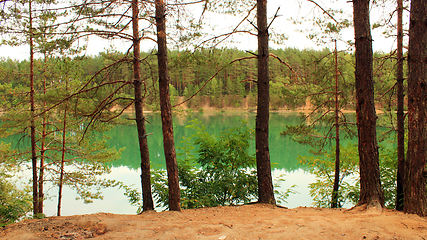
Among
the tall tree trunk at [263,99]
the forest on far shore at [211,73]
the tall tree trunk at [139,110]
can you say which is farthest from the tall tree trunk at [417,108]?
the tall tree trunk at [139,110]

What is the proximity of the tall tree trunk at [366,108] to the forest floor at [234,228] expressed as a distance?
12.1 inches

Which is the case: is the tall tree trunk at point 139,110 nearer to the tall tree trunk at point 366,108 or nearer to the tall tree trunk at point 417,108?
the tall tree trunk at point 366,108

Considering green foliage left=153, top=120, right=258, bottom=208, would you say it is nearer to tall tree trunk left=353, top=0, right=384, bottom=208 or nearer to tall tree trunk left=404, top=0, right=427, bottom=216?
tall tree trunk left=353, top=0, right=384, bottom=208

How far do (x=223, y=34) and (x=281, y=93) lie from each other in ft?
10.7

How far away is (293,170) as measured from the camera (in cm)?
1419

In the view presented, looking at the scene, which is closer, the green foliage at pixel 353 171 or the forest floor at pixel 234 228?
the forest floor at pixel 234 228

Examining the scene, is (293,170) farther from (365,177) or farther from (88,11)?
(88,11)

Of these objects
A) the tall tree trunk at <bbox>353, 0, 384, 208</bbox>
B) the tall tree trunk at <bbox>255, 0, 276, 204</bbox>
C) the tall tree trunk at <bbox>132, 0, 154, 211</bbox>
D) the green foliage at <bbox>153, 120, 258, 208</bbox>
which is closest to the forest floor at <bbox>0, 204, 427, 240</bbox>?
the tall tree trunk at <bbox>353, 0, 384, 208</bbox>

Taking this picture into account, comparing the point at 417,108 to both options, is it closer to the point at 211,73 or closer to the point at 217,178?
the point at 211,73

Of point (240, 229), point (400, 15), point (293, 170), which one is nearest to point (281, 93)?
point (400, 15)

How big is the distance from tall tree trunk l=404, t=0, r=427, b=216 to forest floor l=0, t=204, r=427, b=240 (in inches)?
14.0

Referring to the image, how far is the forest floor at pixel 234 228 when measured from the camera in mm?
2959

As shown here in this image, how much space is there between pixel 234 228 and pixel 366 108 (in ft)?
8.39

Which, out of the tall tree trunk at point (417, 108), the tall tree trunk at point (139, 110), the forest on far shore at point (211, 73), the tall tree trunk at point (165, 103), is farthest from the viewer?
the forest on far shore at point (211, 73)
